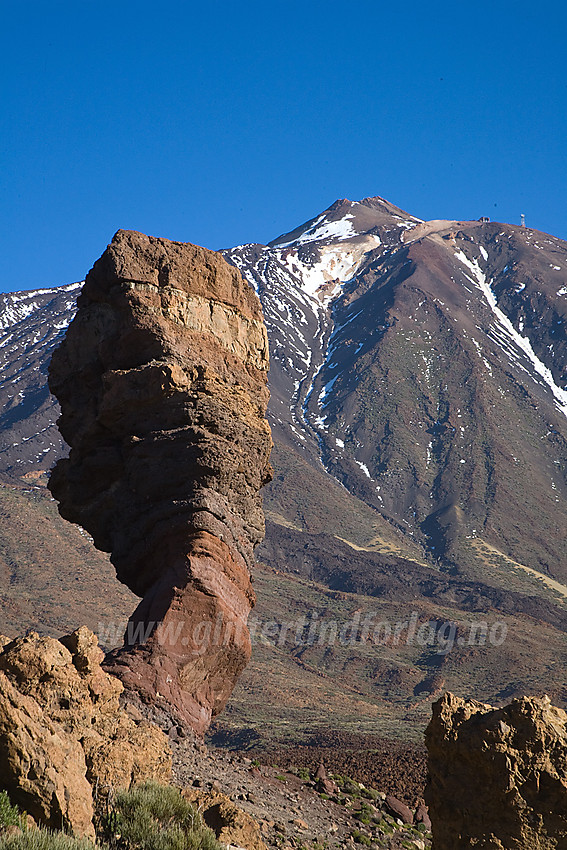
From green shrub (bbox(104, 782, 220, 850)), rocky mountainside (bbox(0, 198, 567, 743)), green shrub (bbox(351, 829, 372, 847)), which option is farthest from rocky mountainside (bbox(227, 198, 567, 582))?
green shrub (bbox(104, 782, 220, 850))

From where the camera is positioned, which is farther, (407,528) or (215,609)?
(407,528)

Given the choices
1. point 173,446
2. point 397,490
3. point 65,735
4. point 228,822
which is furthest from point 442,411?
point 65,735

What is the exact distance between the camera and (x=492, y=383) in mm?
151000

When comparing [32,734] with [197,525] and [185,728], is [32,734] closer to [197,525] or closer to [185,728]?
[185,728]

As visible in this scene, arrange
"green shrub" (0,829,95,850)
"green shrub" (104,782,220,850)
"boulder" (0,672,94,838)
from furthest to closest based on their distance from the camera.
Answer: "green shrub" (104,782,220,850) < "boulder" (0,672,94,838) < "green shrub" (0,829,95,850)

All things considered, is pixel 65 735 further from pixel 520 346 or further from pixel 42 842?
pixel 520 346

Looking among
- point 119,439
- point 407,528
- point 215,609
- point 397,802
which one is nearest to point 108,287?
point 119,439

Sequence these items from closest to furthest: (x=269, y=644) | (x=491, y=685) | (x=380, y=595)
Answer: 1. (x=491, y=685)
2. (x=269, y=644)
3. (x=380, y=595)

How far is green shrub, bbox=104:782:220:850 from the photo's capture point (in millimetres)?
8695

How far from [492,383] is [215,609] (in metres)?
140

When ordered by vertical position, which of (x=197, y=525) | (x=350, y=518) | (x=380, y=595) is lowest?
(x=197, y=525)

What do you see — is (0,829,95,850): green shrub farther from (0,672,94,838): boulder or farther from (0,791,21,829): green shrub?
(0,672,94,838): boulder

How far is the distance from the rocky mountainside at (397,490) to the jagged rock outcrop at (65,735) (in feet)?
95.9

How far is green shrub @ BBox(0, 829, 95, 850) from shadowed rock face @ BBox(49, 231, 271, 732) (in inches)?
294
